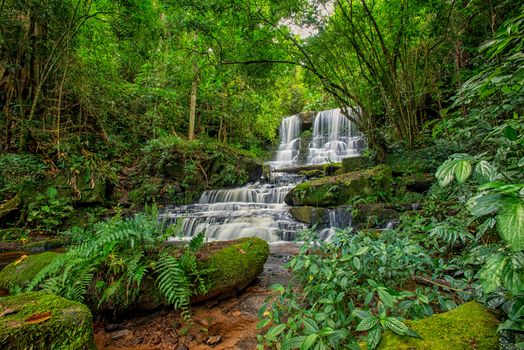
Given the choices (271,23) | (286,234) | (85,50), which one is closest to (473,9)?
(271,23)

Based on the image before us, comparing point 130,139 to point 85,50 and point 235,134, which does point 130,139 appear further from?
point 235,134

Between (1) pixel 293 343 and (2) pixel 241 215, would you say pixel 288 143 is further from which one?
(1) pixel 293 343

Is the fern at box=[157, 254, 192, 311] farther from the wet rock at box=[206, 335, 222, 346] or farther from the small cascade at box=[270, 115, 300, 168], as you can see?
the small cascade at box=[270, 115, 300, 168]

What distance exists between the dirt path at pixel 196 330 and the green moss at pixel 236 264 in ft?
0.66

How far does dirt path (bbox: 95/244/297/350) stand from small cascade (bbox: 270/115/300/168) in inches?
464

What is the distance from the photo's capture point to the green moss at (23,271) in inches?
109

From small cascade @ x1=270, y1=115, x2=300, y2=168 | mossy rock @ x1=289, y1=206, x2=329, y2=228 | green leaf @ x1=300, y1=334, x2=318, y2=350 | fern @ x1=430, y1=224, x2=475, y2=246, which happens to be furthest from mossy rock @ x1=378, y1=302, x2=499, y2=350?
small cascade @ x1=270, y1=115, x2=300, y2=168

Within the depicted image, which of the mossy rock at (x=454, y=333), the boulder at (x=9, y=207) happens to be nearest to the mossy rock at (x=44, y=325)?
the mossy rock at (x=454, y=333)

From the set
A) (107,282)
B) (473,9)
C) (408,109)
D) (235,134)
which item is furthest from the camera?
(235,134)

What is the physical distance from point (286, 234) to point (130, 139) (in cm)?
870

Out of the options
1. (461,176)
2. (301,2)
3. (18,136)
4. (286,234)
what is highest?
(301,2)

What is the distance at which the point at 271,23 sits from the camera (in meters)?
5.81

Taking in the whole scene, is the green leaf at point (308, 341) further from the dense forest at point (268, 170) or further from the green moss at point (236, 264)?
the green moss at point (236, 264)

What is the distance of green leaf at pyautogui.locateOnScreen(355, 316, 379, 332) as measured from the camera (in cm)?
114
